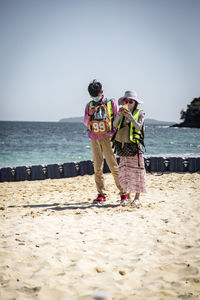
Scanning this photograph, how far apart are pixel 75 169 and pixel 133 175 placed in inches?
185

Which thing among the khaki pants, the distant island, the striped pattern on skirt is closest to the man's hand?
the khaki pants

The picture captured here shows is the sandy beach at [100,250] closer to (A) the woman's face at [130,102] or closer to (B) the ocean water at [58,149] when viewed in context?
(A) the woman's face at [130,102]

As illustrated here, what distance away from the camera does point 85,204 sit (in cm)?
523

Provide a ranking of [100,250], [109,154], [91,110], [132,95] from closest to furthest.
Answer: [100,250], [132,95], [91,110], [109,154]

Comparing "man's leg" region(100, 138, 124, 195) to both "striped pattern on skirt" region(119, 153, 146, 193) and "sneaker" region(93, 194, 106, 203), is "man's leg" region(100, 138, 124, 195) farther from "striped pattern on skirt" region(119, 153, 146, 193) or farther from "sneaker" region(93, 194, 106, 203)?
"sneaker" region(93, 194, 106, 203)

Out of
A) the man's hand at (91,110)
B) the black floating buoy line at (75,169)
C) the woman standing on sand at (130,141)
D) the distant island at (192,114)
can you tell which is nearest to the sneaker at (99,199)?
the woman standing on sand at (130,141)

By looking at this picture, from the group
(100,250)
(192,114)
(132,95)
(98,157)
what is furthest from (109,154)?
(192,114)

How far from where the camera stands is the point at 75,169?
9.23 metres

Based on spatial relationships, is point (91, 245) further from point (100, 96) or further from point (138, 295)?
point (100, 96)

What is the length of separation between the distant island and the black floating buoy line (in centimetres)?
8583

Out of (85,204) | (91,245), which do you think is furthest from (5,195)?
(91,245)

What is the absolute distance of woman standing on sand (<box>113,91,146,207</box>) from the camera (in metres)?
4.53

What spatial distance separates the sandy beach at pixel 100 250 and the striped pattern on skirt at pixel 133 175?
14.5 inches

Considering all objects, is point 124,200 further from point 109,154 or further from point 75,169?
point 75,169
